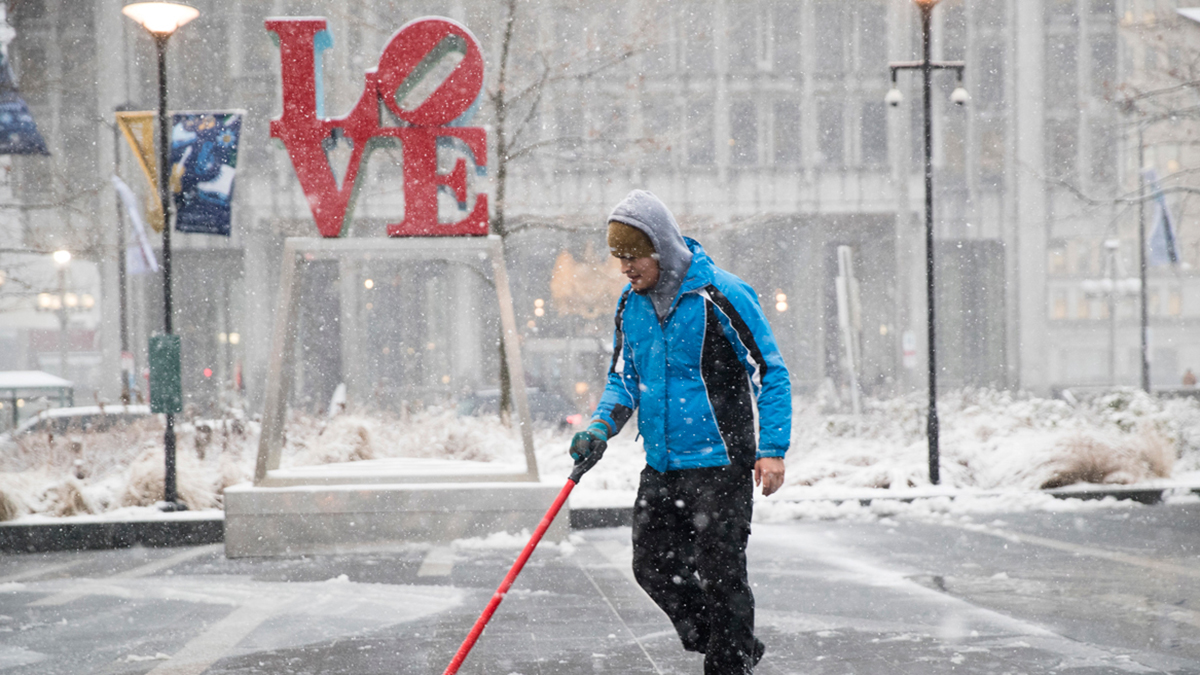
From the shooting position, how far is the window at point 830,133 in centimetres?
3759

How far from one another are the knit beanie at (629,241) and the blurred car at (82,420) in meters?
10.9

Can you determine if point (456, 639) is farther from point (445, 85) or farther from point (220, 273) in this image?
point (220, 273)

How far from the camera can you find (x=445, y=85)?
8.92 meters

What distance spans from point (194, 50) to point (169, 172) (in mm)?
20606

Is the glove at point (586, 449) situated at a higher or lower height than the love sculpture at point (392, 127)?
lower

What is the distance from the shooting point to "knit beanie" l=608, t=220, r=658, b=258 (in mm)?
3889

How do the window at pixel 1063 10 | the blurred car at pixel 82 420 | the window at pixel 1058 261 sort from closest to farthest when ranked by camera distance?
the blurred car at pixel 82 420 < the window at pixel 1063 10 < the window at pixel 1058 261

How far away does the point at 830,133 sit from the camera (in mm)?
37656

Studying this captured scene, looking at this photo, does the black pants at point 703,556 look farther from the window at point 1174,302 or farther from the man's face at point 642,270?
the window at point 1174,302

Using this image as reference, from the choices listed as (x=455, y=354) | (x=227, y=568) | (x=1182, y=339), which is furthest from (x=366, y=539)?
(x=1182, y=339)

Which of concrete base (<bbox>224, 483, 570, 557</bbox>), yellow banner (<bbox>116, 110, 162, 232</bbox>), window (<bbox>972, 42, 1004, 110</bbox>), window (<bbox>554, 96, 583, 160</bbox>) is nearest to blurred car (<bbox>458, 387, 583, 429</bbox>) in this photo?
yellow banner (<bbox>116, 110, 162, 232</bbox>)

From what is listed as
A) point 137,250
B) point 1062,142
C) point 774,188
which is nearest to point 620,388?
point 137,250

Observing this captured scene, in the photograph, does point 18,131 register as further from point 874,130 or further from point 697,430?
point 874,130

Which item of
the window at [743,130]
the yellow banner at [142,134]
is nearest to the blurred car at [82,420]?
the yellow banner at [142,134]
